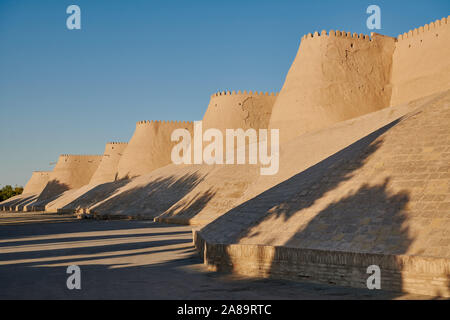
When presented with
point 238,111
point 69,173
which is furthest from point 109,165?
point 238,111

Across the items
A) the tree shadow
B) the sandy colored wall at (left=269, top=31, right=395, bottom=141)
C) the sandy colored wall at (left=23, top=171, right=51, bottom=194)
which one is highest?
the sandy colored wall at (left=269, top=31, right=395, bottom=141)

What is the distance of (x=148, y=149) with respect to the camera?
43.8m

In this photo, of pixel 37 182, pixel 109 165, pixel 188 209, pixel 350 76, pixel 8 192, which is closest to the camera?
pixel 188 209

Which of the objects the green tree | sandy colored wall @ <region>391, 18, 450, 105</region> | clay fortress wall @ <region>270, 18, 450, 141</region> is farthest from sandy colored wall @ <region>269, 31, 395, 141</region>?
the green tree

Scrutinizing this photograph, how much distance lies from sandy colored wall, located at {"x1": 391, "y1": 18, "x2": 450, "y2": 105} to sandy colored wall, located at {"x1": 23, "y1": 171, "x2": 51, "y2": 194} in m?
58.7

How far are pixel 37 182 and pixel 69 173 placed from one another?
17.6 metres

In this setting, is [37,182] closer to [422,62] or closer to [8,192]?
[8,192]

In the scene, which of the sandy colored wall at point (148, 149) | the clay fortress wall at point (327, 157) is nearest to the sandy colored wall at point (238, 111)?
the clay fortress wall at point (327, 157)

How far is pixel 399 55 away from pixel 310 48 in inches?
176

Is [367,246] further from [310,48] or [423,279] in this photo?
[310,48]

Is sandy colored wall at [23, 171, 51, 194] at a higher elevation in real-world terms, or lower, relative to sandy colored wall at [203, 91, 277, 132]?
lower

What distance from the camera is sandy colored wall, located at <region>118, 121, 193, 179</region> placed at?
4328 centimetres

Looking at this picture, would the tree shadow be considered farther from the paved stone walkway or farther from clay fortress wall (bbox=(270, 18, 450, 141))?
the paved stone walkway
